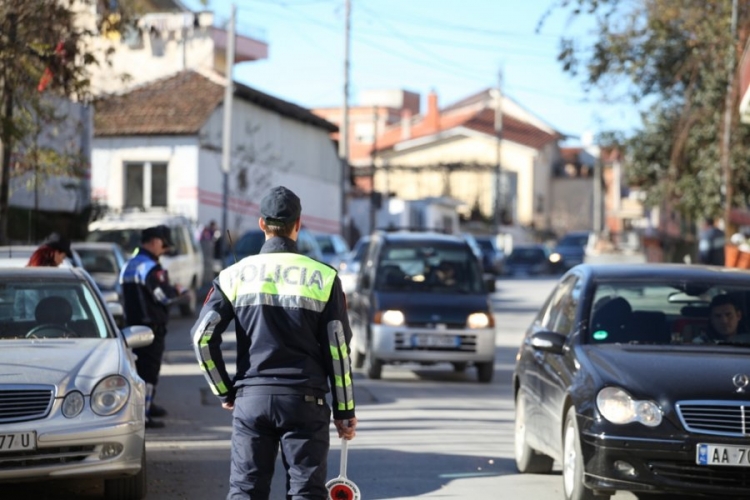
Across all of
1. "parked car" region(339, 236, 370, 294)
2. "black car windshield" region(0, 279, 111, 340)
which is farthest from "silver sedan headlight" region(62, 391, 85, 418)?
"parked car" region(339, 236, 370, 294)

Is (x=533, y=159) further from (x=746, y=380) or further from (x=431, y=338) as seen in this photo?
(x=746, y=380)

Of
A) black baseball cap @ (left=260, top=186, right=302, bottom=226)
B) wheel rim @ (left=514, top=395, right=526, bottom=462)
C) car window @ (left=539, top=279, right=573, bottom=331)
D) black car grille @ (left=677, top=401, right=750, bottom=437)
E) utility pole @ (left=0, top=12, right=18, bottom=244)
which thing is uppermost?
utility pole @ (left=0, top=12, right=18, bottom=244)

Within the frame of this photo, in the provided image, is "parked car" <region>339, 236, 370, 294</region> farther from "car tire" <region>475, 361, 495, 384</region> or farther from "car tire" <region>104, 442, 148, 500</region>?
"car tire" <region>104, 442, 148, 500</region>

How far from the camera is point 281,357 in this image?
6.05 meters

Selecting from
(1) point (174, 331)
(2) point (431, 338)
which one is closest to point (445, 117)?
(1) point (174, 331)

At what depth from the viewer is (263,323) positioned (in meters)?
6.11

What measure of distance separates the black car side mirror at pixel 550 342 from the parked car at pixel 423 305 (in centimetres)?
826

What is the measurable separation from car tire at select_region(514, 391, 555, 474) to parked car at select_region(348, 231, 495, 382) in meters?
7.03

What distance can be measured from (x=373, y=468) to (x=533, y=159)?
78.4m

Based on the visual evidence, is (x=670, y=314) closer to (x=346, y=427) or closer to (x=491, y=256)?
(x=346, y=427)

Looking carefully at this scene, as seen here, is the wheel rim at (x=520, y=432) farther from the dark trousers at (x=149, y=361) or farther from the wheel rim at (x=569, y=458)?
the dark trousers at (x=149, y=361)

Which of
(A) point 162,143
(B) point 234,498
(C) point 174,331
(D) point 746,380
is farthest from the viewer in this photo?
(A) point 162,143

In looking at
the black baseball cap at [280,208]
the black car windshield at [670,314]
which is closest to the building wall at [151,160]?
the black car windshield at [670,314]

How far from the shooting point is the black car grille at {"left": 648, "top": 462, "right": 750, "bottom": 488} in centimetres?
797
